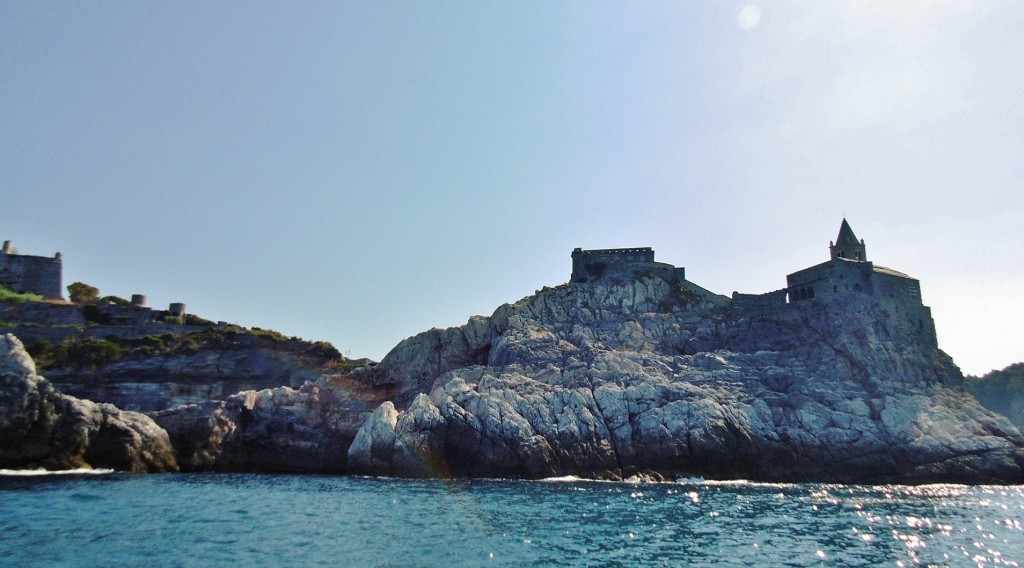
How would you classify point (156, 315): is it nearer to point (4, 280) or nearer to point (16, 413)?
point (4, 280)

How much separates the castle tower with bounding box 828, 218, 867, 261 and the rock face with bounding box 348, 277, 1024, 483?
10184 mm

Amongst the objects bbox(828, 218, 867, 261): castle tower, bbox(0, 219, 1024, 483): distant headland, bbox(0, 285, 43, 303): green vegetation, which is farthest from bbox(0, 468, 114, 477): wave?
bbox(828, 218, 867, 261): castle tower

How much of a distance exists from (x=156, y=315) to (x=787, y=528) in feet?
236

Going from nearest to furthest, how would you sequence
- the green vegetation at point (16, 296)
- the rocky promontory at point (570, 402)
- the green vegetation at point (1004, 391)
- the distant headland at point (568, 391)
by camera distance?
1. the rocky promontory at point (570, 402)
2. the distant headland at point (568, 391)
3. the green vegetation at point (16, 296)
4. the green vegetation at point (1004, 391)

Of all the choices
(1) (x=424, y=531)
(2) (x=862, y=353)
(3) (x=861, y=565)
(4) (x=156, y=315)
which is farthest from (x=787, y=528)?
(4) (x=156, y=315)

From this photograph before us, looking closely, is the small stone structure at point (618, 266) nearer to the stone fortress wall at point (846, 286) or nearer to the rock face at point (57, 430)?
the stone fortress wall at point (846, 286)

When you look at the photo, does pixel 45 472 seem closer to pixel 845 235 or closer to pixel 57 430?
pixel 57 430

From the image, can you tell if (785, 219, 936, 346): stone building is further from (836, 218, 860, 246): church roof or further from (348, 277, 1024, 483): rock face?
(836, 218, 860, 246): church roof

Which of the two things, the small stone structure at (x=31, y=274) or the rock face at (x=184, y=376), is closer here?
the rock face at (x=184, y=376)

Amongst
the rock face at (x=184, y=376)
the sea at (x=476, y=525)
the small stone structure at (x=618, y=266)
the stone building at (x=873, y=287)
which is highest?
the small stone structure at (x=618, y=266)

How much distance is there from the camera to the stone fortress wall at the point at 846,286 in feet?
204

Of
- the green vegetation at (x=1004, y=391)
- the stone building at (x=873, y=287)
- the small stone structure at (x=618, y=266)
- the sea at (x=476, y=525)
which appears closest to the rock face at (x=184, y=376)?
the sea at (x=476, y=525)

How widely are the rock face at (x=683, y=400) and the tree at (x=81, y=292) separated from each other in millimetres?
45163

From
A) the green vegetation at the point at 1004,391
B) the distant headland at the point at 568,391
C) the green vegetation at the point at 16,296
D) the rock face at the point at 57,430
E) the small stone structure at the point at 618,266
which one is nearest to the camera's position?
the rock face at the point at 57,430
